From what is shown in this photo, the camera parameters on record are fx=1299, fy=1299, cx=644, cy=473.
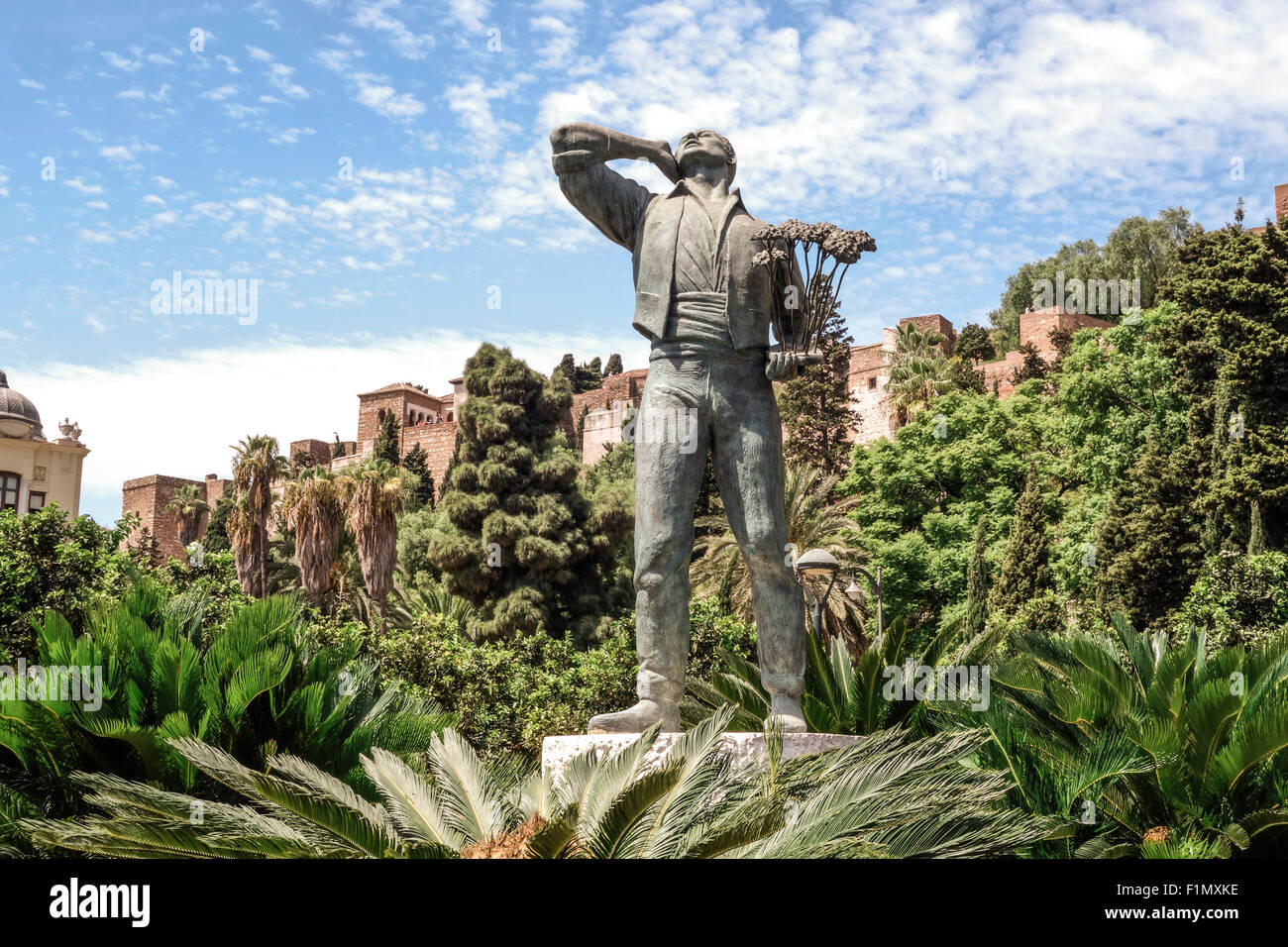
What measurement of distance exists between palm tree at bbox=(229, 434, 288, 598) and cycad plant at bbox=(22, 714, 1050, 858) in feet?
96.4

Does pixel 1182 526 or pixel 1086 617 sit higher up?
pixel 1182 526

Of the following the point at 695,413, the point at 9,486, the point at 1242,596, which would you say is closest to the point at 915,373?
the point at 1242,596

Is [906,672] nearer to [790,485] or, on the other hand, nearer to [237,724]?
[237,724]

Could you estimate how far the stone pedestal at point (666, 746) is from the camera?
5.07m

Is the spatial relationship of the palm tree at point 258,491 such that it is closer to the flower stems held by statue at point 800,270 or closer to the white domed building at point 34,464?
the white domed building at point 34,464

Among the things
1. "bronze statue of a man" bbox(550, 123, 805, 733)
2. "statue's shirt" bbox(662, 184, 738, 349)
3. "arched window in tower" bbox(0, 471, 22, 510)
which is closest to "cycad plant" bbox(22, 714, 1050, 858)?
"bronze statue of a man" bbox(550, 123, 805, 733)

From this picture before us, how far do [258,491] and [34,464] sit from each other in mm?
8999

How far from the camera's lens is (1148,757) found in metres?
5.23

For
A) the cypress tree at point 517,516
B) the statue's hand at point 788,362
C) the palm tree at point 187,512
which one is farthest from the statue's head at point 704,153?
the palm tree at point 187,512
